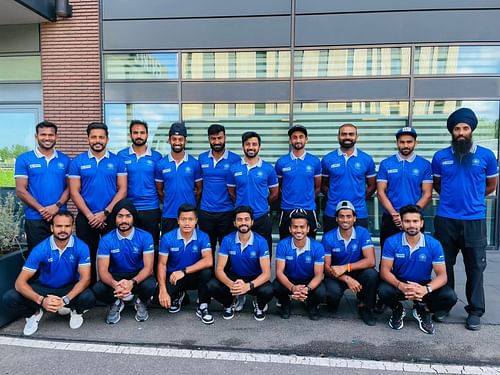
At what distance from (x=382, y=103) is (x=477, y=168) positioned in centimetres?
379

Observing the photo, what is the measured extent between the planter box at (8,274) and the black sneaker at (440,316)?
4353mm

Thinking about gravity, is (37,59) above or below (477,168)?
above

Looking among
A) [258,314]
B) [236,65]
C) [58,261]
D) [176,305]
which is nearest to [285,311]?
[258,314]

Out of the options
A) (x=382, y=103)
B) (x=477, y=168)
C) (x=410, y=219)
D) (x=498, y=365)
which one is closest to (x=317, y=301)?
(x=410, y=219)

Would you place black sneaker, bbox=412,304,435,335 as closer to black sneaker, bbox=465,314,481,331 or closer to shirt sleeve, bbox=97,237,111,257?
black sneaker, bbox=465,314,481,331

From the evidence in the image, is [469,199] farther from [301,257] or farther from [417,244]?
[301,257]

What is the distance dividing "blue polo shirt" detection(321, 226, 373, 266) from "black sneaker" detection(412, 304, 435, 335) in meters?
0.76

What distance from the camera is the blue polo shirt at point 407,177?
4.59 metres

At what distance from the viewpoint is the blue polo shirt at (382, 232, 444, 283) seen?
4.07m

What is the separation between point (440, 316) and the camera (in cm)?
418

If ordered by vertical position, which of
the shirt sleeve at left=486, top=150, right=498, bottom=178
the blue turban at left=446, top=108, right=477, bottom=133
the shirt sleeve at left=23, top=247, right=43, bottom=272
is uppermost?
the blue turban at left=446, top=108, right=477, bottom=133

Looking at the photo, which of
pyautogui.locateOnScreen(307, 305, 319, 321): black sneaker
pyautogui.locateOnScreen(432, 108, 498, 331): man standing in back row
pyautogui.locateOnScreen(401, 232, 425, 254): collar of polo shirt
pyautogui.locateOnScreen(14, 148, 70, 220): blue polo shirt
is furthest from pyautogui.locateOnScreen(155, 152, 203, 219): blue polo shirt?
pyautogui.locateOnScreen(432, 108, 498, 331): man standing in back row

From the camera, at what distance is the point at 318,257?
4297 mm

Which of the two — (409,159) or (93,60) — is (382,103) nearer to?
(409,159)
